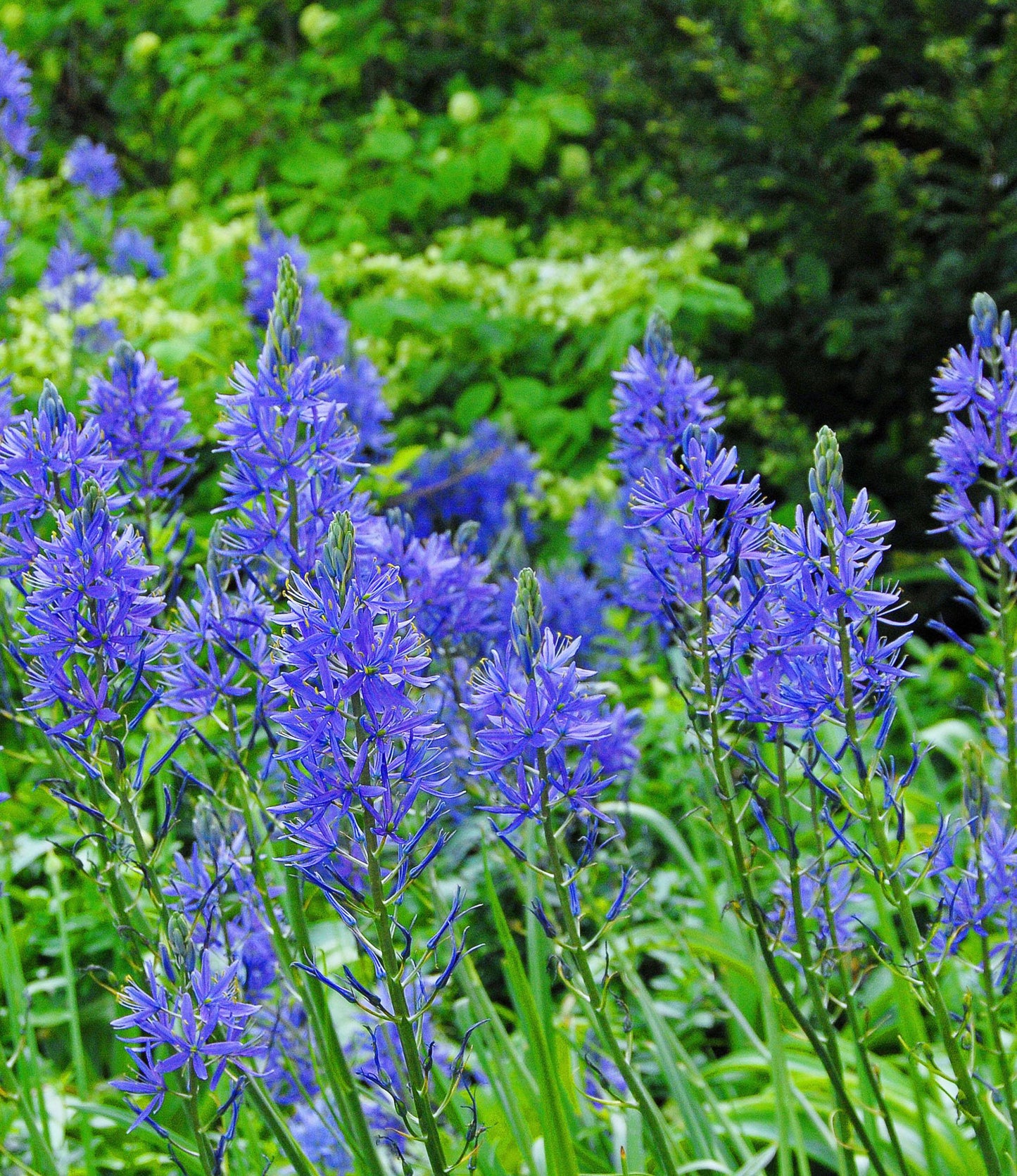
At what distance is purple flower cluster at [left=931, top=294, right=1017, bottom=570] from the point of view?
5.38 ft

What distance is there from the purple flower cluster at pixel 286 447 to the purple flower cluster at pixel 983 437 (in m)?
0.87

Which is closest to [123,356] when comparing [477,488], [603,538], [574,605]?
[574,605]

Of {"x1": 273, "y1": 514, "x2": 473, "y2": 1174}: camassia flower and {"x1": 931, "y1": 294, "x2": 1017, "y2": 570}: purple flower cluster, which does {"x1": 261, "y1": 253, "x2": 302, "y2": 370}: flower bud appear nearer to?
{"x1": 273, "y1": 514, "x2": 473, "y2": 1174}: camassia flower

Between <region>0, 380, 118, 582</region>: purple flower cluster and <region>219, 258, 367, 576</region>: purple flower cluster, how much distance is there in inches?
7.1

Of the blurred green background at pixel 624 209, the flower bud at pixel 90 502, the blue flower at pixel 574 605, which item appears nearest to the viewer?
the flower bud at pixel 90 502

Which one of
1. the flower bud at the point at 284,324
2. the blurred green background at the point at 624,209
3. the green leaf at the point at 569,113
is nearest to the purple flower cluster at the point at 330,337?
the blurred green background at the point at 624,209

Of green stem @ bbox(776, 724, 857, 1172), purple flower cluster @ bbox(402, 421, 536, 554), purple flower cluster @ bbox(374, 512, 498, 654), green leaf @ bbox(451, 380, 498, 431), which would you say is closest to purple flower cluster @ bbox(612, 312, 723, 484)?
purple flower cluster @ bbox(374, 512, 498, 654)

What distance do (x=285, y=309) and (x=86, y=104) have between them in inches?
329

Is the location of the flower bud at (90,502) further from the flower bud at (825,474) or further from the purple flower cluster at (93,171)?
the purple flower cluster at (93,171)

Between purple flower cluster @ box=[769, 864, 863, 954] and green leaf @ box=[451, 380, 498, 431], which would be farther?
green leaf @ box=[451, 380, 498, 431]

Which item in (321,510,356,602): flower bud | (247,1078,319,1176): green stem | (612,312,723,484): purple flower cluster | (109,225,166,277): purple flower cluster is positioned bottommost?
(247,1078,319,1176): green stem

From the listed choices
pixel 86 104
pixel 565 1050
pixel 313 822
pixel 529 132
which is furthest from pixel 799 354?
pixel 86 104

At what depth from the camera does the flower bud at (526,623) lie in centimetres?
132

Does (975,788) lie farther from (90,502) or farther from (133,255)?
(133,255)
